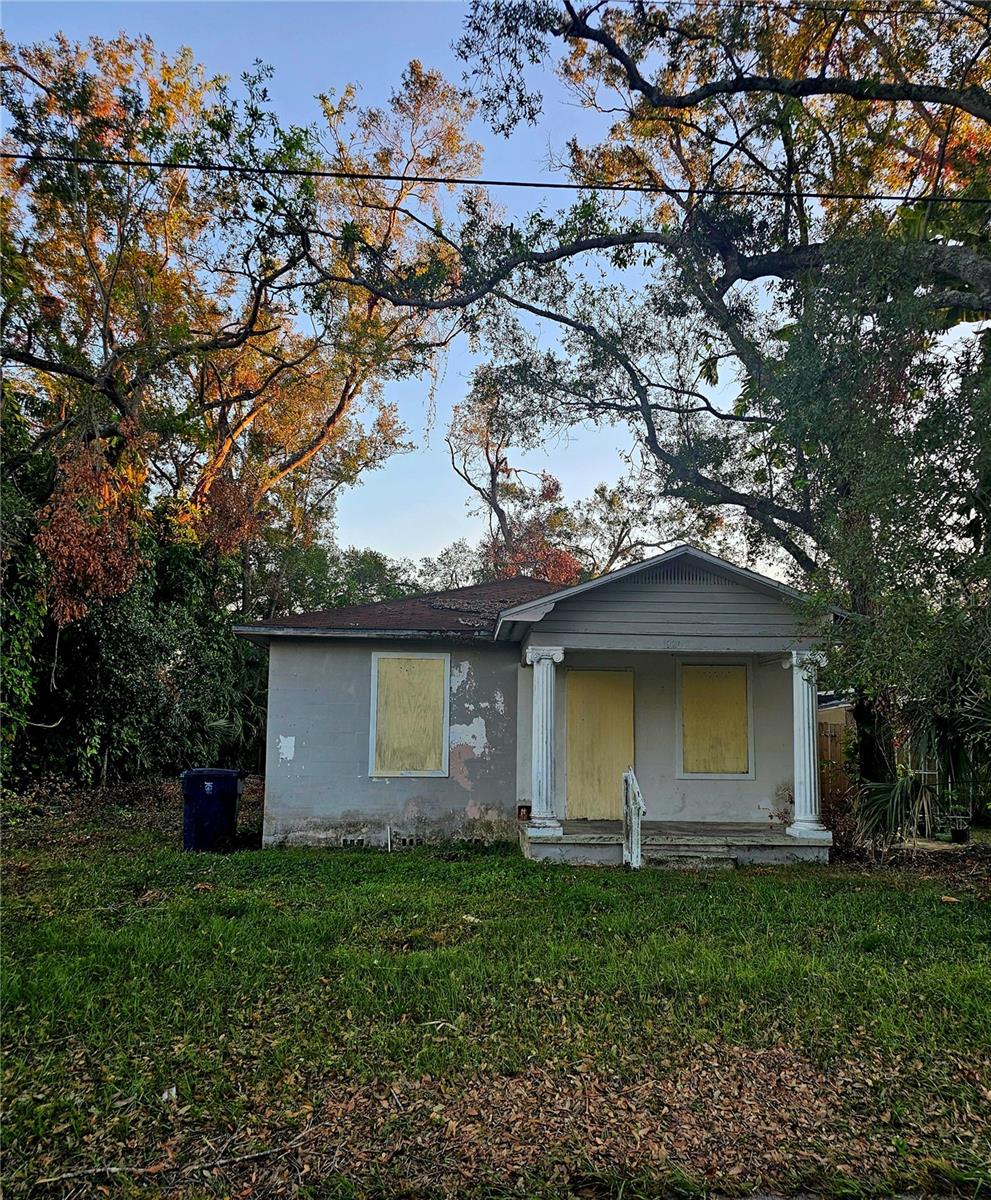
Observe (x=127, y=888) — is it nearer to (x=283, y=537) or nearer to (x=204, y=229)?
(x=204, y=229)

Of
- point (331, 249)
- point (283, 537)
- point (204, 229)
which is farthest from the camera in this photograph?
point (283, 537)

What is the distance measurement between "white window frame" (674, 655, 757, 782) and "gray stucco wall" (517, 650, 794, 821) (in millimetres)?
34

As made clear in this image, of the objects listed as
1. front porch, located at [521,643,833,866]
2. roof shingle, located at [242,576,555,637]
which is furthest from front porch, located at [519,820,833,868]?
roof shingle, located at [242,576,555,637]

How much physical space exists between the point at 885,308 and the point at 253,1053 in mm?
9083

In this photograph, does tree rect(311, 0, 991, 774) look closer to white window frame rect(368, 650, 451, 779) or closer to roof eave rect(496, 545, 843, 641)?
roof eave rect(496, 545, 843, 641)

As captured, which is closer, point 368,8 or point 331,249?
point 368,8

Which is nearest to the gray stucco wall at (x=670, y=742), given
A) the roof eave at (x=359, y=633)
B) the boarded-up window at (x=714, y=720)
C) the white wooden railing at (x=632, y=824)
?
the boarded-up window at (x=714, y=720)

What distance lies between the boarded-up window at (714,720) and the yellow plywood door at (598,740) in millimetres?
789

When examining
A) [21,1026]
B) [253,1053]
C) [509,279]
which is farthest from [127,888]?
[509,279]

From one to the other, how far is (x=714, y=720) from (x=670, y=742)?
69 centimetres

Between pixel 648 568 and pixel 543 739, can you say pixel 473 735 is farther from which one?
pixel 648 568

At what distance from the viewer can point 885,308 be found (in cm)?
869

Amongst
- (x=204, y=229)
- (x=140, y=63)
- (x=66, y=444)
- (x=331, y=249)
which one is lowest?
(x=66, y=444)

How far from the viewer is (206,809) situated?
33.7ft
